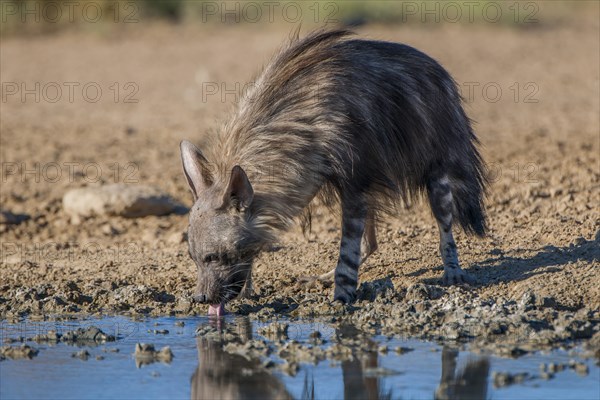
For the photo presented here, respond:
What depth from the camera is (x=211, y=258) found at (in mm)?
7113

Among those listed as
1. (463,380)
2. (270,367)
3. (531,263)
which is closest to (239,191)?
(270,367)

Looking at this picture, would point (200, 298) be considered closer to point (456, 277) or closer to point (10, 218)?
point (456, 277)

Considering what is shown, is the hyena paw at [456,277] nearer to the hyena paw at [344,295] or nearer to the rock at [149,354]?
the hyena paw at [344,295]

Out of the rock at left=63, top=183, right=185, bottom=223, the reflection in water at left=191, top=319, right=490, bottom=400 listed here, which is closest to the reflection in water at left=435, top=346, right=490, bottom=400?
the reflection in water at left=191, top=319, right=490, bottom=400

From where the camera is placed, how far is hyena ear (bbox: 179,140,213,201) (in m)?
7.23

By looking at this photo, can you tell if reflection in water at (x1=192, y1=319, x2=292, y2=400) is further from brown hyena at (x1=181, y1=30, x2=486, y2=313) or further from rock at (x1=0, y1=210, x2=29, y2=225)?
rock at (x1=0, y1=210, x2=29, y2=225)

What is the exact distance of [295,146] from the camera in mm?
7246

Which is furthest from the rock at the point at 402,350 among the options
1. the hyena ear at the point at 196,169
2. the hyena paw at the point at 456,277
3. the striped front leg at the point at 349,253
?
the hyena ear at the point at 196,169

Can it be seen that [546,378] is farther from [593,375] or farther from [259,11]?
[259,11]

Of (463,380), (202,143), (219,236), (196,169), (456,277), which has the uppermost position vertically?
(202,143)

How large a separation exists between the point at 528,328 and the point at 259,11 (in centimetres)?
1618

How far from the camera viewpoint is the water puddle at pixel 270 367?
19.2 ft

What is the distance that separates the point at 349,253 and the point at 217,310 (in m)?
0.96

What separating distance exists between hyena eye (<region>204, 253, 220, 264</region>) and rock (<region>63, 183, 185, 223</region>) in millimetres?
3599
